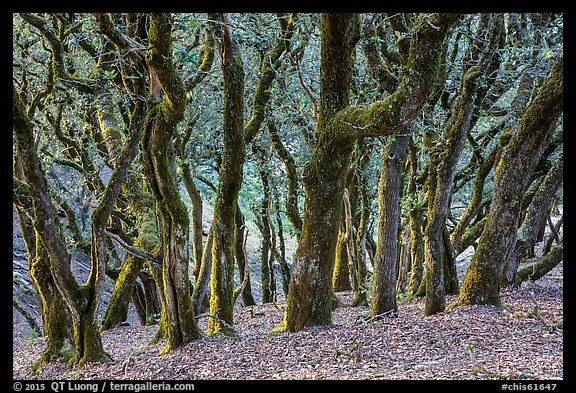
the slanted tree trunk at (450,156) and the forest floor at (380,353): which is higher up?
the slanted tree trunk at (450,156)

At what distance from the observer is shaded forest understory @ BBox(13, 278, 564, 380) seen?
6.25 metres

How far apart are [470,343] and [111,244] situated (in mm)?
11101

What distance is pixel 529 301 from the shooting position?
35.6ft

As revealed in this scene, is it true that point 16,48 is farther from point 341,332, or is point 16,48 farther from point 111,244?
point 341,332

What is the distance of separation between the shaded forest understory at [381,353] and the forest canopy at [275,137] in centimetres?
49

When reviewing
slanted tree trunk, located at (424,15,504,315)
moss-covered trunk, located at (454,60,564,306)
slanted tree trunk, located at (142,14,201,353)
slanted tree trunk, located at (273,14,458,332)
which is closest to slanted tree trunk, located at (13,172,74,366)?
slanted tree trunk, located at (142,14,201,353)

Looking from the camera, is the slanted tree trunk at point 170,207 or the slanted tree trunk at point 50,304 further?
the slanted tree trunk at point 50,304

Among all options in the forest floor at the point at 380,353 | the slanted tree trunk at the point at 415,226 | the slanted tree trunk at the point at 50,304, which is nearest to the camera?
the forest floor at the point at 380,353

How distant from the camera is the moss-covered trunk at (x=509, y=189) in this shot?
8.48m

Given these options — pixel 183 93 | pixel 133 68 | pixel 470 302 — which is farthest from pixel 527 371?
pixel 133 68

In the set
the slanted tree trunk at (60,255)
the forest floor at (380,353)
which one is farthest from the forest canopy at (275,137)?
the forest floor at (380,353)

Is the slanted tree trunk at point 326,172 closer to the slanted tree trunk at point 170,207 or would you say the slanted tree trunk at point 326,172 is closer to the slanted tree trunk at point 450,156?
the slanted tree trunk at point 170,207

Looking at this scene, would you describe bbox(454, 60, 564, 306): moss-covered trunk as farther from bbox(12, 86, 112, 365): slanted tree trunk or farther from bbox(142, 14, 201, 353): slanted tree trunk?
bbox(12, 86, 112, 365): slanted tree trunk

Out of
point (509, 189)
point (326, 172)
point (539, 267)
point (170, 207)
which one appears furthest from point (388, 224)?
point (539, 267)
